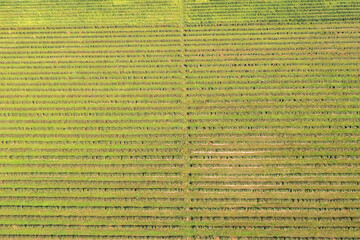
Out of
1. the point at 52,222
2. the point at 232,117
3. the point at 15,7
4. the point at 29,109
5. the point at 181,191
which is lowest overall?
the point at 52,222

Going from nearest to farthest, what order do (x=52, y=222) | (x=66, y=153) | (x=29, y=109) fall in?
(x=52, y=222), (x=66, y=153), (x=29, y=109)

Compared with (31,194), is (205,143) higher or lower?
higher

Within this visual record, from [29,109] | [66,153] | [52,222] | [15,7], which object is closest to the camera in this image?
[52,222]

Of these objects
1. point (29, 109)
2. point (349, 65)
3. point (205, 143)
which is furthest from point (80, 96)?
point (349, 65)

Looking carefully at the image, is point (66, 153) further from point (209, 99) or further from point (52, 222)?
point (209, 99)

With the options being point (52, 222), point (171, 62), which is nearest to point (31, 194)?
point (52, 222)

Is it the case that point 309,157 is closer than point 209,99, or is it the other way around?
point 309,157
